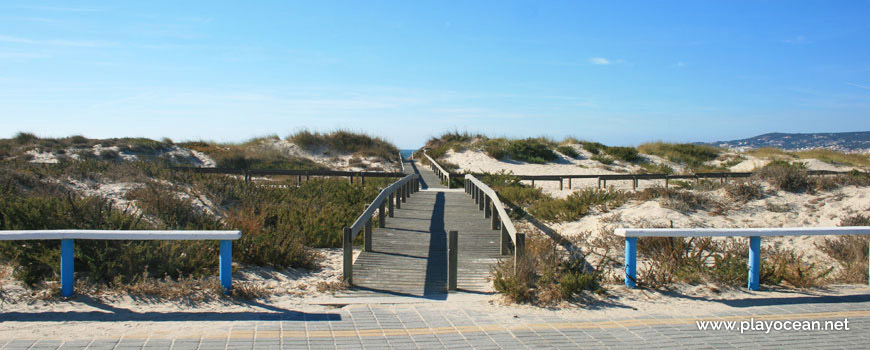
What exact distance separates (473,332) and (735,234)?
147 inches

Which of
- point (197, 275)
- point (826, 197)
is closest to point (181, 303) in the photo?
point (197, 275)

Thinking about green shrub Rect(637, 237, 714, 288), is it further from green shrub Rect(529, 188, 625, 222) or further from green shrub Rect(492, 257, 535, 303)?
green shrub Rect(529, 188, 625, 222)

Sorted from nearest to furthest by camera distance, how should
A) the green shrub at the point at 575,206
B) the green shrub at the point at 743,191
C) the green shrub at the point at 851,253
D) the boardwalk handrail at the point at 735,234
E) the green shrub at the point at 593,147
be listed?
1. the boardwalk handrail at the point at 735,234
2. the green shrub at the point at 851,253
3. the green shrub at the point at 575,206
4. the green shrub at the point at 743,191
5. the green shrub at the point at 593,147

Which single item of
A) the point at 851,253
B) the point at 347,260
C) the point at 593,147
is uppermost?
the point at 593,147

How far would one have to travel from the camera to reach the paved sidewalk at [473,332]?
4.89 meters

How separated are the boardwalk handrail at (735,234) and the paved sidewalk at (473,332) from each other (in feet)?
2.41

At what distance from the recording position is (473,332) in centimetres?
535

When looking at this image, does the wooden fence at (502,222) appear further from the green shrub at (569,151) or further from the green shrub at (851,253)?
the green shrub at (569,151)

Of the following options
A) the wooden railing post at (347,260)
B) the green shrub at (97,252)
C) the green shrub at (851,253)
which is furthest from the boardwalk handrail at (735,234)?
the green shrub at (97,252)

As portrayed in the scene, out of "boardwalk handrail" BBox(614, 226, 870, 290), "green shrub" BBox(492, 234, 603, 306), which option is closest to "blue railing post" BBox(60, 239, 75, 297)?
"green shrub" BBox(492, 234, 603, 306)

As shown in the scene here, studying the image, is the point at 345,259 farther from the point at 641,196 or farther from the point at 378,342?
the point at 641,196

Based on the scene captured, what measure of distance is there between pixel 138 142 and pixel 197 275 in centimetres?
3459

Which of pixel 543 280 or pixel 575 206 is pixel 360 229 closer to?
pixel 543 280

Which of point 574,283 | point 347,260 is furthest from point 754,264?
point 347,260
